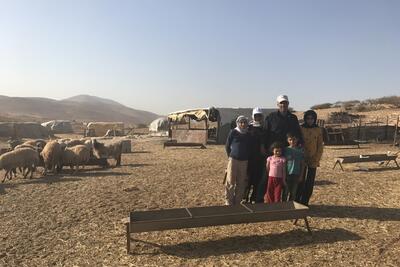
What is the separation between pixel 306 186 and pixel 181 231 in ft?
9.62

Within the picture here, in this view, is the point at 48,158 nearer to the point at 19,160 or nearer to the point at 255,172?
the point at 19,160

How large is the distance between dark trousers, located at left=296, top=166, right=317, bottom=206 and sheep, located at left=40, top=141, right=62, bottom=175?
10.1 meters

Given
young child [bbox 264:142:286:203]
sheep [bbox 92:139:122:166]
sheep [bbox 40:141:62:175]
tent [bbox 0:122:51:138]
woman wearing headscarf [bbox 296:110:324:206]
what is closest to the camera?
young child [bbox 264:142:286:203]

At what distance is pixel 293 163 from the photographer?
8711 mm

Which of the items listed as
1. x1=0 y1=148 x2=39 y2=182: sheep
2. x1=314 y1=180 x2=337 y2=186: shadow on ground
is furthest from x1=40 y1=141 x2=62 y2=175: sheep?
x1=314 y1=180 x2=337 y2=186: shadow on ground

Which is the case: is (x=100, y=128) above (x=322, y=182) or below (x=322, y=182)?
above

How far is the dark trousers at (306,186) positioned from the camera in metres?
9.05

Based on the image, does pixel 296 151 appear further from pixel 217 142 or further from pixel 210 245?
pixel 217 142

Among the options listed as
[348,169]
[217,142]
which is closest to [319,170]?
[348,169]

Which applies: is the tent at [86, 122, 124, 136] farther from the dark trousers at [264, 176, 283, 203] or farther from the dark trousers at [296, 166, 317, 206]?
the dark trousers at [264, 176, 283, 203]

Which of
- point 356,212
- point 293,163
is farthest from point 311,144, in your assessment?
point 356,212

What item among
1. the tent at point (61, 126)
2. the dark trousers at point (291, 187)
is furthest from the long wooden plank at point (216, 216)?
the tent at point (61, 126)

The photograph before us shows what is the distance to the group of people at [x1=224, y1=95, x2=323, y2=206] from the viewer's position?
8.62 meters

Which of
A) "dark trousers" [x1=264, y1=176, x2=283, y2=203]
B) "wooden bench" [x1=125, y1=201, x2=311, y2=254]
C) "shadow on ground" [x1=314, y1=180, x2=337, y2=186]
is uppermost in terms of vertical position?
"dark trousers" [x1=264, y1=176, x2=283, y2=203]
